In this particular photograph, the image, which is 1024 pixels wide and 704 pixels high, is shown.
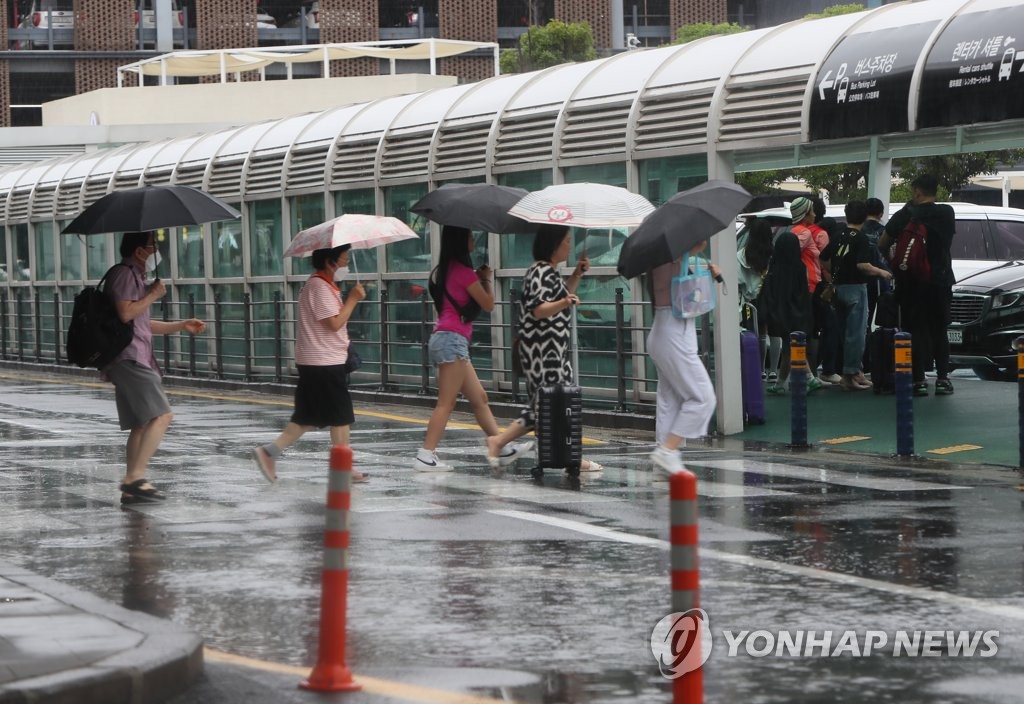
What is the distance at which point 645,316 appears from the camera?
56.1 feet

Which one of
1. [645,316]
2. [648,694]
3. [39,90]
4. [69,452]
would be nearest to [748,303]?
[645,316]

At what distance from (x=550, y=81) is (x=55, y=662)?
13097 mm

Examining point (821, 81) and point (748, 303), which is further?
point (748, 303)

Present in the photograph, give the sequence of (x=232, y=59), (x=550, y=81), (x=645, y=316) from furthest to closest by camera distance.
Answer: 1. (x=232, y=59)
2. (x=550, y=81)
3. (x=645, y=316)

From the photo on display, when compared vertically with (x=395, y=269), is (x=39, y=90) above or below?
above

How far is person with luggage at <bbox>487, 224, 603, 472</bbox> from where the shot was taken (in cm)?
1223

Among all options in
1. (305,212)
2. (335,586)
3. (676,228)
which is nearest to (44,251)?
(305,212)

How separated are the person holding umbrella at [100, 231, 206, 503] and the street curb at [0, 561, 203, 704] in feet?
14.6

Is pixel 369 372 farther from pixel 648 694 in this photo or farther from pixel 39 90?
pixel 39 90

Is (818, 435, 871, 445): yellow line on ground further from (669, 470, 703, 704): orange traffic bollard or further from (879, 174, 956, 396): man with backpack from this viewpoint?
(669, 470, 703, 704): orange traffic bollard

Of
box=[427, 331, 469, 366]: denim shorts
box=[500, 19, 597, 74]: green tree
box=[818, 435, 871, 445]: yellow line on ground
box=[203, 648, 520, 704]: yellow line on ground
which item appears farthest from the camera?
box=[500, 19, 597, 74]: green tree

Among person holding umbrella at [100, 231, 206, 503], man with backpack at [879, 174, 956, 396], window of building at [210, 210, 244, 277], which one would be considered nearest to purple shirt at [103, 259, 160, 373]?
person holding umbrella at [100, 231, 206, 503]

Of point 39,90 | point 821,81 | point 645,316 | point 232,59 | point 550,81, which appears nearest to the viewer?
point 821,81

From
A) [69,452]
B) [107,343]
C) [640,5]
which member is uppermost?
[640,5]
